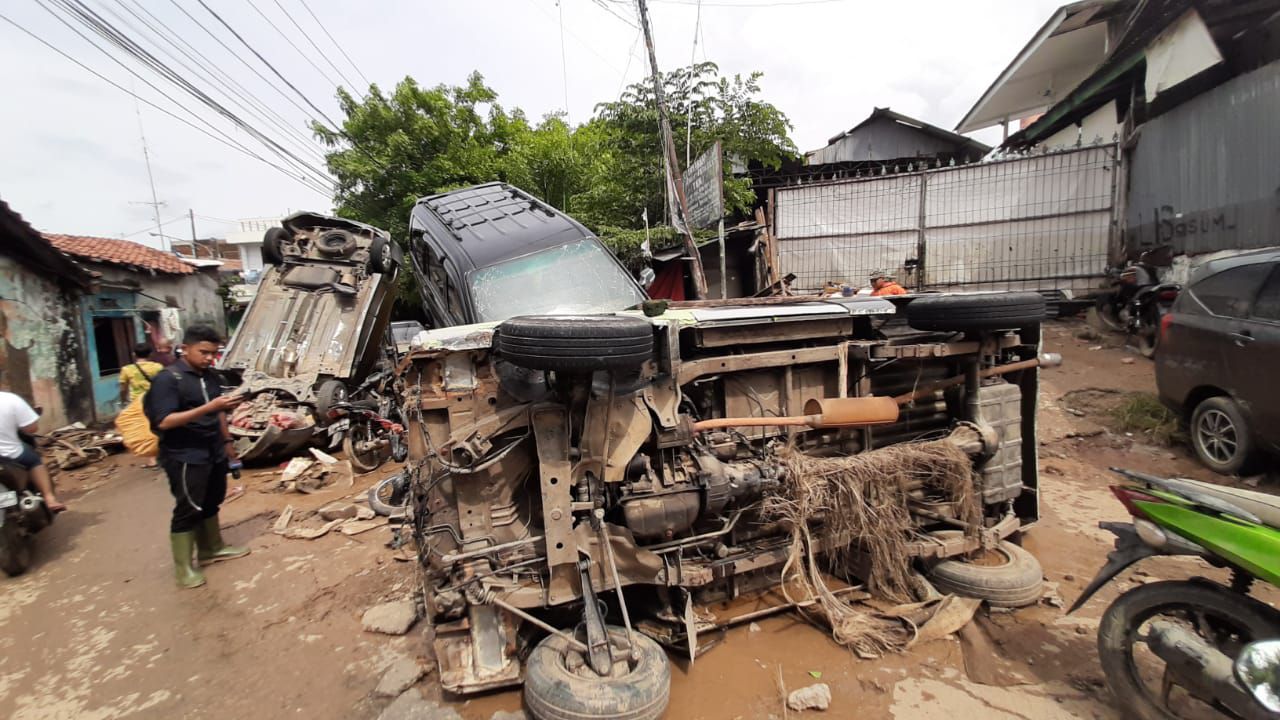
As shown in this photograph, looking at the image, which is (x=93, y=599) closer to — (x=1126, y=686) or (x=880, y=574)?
(x=880, y=574)

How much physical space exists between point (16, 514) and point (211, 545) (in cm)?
151

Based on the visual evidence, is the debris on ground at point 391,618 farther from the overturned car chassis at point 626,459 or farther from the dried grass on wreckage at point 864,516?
the dried grass on wreckage at point 864,516

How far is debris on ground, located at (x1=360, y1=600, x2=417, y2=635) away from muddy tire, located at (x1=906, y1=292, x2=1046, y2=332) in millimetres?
3396

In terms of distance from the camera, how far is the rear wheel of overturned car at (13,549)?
3.93 metres

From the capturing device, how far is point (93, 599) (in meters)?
3.69

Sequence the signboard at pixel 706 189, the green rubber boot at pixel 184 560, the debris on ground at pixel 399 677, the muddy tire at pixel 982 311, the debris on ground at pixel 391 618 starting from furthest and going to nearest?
the signboard at pixel 706 189 → the green rubber boot at pixel 184 560 → the debris on ground at pixel 391 618 → the muddy tire at pixel 982 311 → the debris on ground at pixel 399 677

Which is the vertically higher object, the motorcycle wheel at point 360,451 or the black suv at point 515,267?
the black suv at point 515,267

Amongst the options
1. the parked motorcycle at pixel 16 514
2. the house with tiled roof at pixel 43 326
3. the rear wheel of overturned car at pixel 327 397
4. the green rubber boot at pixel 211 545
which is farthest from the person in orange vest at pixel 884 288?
the house with tiled roof at pixel 43 326

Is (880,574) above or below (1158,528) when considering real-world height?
below

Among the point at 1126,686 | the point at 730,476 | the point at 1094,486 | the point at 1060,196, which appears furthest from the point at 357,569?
the point at 1060,196

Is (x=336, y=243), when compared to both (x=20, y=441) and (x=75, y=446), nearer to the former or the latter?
(x=20, y=441)

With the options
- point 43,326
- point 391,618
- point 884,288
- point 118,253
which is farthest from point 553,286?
point 118,253

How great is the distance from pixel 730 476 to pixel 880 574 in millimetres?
1118

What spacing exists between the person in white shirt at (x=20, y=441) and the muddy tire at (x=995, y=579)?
6305 mm
